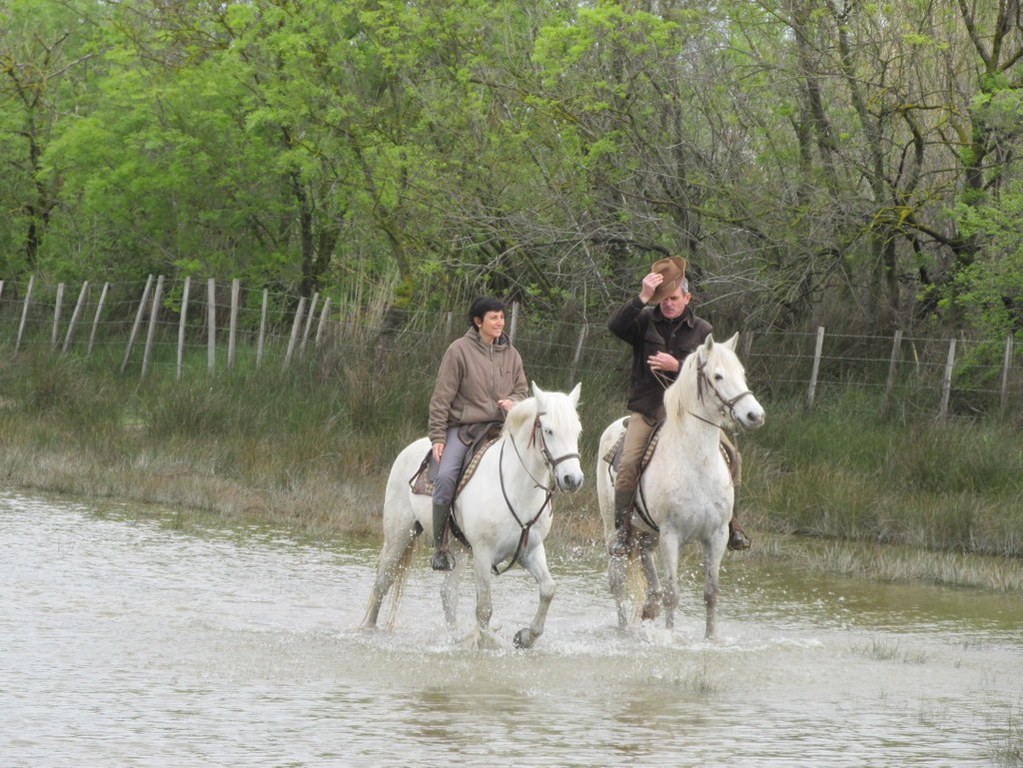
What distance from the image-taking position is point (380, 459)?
18.4m

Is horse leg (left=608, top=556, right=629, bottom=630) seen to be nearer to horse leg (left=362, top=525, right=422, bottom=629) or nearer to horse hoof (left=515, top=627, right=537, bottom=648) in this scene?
horse hoof (left=515, top=627, right=537, bottom=648)

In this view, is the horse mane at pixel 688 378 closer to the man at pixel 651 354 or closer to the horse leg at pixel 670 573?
the man at pixel 651 354

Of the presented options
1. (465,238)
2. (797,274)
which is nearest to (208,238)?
(465,238)

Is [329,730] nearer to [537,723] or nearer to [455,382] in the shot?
[537,723]

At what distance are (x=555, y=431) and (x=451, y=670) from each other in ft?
5.03

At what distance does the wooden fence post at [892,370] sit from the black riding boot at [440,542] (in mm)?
10926

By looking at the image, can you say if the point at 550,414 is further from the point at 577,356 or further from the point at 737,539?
the point at 577,356

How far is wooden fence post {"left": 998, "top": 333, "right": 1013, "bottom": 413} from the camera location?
19.4 metres

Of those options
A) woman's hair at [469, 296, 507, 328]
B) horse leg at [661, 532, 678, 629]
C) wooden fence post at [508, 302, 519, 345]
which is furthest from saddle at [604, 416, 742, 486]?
wooden fence post at [508, 302, 519, 345]

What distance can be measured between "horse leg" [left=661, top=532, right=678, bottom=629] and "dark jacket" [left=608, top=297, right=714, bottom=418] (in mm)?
951

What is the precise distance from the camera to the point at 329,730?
A: 7.64 metres

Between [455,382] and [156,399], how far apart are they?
11.1 metres

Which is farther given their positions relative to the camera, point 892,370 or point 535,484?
point 892,370

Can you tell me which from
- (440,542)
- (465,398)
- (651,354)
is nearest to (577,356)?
(651,354)
